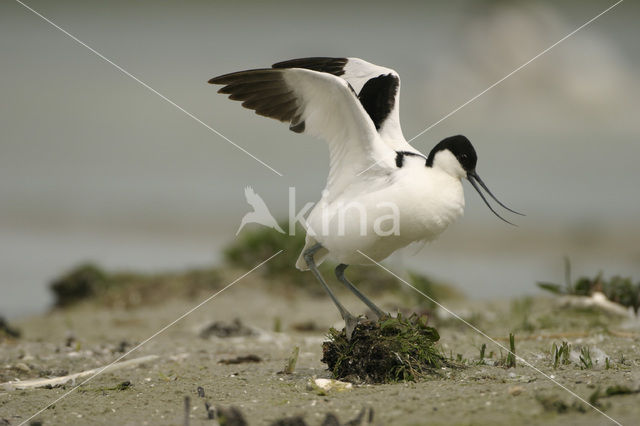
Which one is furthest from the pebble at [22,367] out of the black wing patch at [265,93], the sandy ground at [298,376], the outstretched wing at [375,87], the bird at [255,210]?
the outstretched wing at [375,87]

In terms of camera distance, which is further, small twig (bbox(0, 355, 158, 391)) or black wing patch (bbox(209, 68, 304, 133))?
black wing patch (bbox(209, 68, 304, 133))

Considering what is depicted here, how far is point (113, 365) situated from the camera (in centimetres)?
521

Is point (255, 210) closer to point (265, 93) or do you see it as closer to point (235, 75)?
point (265, 93)

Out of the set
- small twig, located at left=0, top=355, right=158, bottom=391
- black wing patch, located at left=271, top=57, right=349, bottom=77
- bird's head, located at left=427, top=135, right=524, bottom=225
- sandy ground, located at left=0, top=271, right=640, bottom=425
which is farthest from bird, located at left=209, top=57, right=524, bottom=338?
small twig, located at left=0, top=355, right=158, bottom=391

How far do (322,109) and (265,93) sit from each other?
421 mm

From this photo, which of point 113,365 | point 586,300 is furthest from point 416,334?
point 586,300

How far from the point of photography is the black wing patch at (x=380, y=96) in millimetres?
5547

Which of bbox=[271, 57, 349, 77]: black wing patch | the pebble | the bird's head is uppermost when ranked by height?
bbox=[271, 57, 349, 77]: black wing patch

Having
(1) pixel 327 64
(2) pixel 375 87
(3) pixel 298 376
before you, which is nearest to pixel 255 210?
(1) pixel 327 64

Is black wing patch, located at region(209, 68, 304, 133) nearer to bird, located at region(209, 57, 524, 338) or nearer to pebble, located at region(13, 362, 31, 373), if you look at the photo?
bird, located at region(209, 57, 524, 338)

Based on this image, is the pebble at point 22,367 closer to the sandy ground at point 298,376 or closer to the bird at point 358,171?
→ the sandy ground at point 298,376

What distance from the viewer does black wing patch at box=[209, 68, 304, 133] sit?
4910 mm

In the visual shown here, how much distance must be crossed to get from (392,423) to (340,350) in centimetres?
107

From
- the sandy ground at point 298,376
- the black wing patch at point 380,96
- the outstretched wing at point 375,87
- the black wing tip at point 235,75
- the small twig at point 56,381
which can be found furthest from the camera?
the black wing patch at point 380,96
